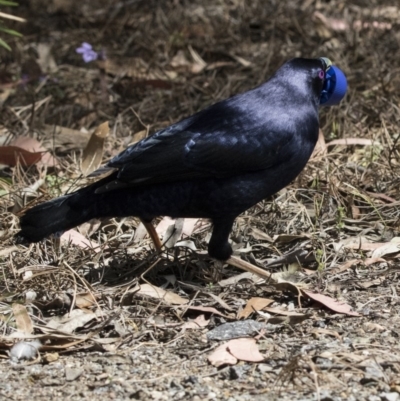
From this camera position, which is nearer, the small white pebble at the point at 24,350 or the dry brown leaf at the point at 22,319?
the small white pebble at the point at 24,350

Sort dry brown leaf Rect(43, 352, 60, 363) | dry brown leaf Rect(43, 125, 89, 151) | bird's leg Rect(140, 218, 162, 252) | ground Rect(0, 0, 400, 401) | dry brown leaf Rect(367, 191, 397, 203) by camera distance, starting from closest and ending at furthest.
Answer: ground Rect(0, 0, 400, 401), dry brown leaf Rect(43, 352, 60, 363), bird's leg Rect(140, 218, 162, 252), dry brown leaf Rect(367, 191, 397, 203), dry brown leaf Rect(43, 125, 89, 151)

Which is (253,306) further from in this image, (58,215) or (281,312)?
(58,215)

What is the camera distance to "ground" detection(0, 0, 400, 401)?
10.1 ft

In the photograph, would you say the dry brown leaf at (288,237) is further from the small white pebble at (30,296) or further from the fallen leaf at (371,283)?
the small white pebble at (30,296)

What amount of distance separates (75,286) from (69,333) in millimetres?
372

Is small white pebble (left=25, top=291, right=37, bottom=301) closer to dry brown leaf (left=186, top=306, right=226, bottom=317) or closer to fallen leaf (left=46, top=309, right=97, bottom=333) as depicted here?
fallen leaf (left=46, top=309, right=97, bottom=333)

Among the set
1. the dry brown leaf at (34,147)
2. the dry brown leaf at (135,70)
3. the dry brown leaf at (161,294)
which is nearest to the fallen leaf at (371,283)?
the dry brown leaf at (161,294)

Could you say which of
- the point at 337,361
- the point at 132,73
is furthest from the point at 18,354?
the point at 132,73

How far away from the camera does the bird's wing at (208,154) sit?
3.87 metres

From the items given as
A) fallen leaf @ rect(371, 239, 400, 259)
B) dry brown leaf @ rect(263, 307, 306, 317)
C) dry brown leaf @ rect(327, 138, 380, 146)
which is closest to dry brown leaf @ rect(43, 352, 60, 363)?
dry brown leaf @ rect(263, 307, 306, 317)

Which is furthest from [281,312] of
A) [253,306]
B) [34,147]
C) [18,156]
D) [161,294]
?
[34,147]

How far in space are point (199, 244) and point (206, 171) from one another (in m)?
0.59

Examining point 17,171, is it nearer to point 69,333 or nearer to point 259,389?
point 69,333

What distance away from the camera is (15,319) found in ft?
11.4
